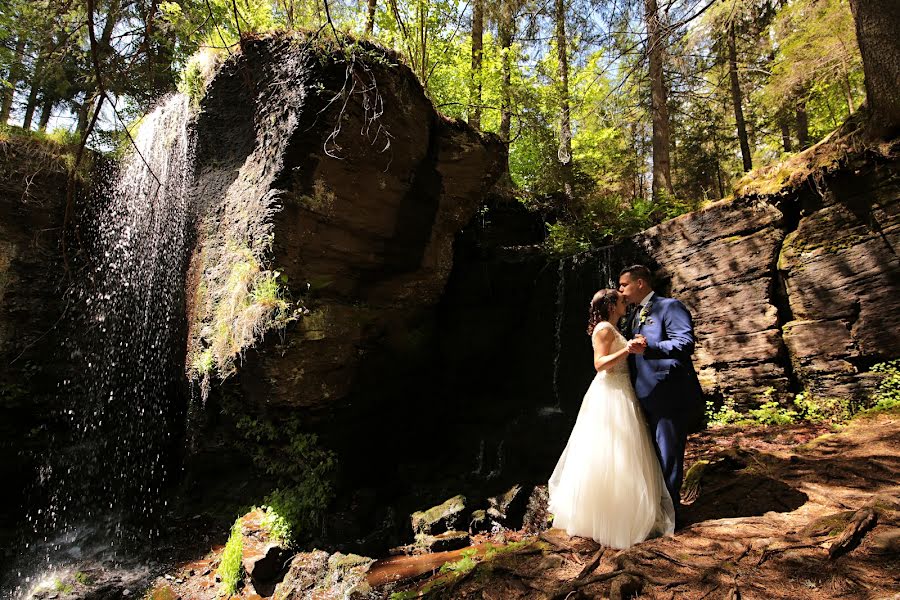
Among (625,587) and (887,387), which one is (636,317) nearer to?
(625,587)

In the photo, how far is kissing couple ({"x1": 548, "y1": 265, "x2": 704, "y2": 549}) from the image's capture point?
3482mm

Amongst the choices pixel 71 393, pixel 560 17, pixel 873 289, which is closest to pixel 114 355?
pixel 71 393

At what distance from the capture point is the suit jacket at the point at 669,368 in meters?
3.46

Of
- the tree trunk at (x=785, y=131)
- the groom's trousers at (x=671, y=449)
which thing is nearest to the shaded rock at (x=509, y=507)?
the groom's trousers at (x=671, y=449)

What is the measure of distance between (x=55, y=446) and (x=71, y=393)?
947mm

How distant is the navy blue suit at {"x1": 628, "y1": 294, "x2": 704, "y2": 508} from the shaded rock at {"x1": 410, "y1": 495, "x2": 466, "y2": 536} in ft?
9.75

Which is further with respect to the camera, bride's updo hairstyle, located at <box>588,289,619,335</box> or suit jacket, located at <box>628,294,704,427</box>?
bride's updo hairstyle, located at <box>588,289,619,335</box>

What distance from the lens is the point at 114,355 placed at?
26.5ft

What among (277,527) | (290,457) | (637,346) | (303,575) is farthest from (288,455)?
(637,346)

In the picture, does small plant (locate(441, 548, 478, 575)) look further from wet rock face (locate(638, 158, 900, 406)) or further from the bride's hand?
wet rock face (locate(638, 158, 900, 406))

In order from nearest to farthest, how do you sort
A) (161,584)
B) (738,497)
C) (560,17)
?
(738,497) < (161,584) < (560,17)

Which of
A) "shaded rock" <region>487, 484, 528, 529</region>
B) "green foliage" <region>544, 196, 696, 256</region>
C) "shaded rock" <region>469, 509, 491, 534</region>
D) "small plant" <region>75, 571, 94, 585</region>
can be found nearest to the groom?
"shaded rock" <region>487, 484, 528, 529</region>

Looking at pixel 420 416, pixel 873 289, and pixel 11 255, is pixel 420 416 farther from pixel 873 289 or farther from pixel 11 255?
pixel 11 255

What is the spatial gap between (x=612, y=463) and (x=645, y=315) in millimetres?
1259
